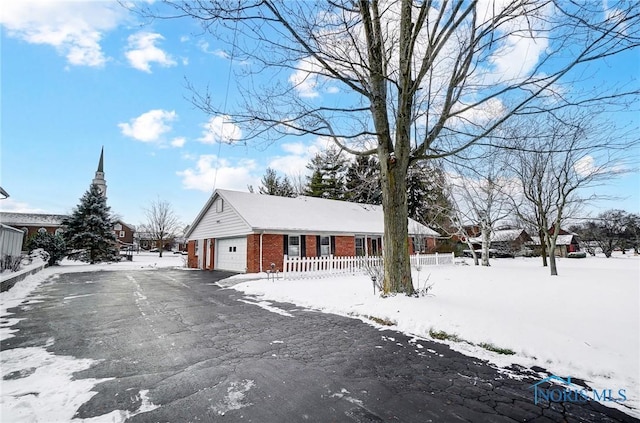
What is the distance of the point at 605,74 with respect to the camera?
216 inches

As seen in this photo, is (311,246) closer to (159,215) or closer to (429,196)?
(429,196)

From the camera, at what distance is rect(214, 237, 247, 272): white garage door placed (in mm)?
16875

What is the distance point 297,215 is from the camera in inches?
734

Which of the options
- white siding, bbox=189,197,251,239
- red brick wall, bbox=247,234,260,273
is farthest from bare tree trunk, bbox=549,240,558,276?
white siding, bbox=189,197,251,239

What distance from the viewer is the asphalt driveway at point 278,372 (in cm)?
257

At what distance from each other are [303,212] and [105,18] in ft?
47.3

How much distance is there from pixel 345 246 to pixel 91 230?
23916 millimetres

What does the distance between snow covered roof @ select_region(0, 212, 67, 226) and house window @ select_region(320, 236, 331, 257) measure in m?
49.2

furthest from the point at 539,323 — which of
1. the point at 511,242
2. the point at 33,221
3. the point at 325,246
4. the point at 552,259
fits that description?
the point at 33,221

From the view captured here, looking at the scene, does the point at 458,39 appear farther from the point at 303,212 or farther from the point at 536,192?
the point at 303,212

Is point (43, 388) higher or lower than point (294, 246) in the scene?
lower

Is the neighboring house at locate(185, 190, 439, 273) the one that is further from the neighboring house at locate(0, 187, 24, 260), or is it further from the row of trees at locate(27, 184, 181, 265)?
the row of trees at locate(27, 184, 181, 265)

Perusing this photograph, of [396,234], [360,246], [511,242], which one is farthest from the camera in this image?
[511,242]

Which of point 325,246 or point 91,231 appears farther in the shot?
point 91,231
